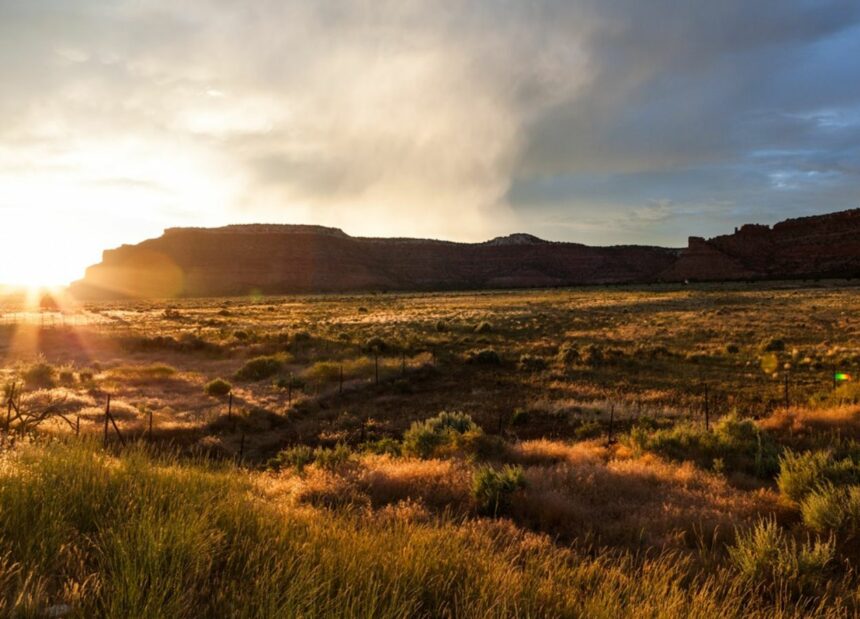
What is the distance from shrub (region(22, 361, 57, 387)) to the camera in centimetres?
2075

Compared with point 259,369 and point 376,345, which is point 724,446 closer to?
point 259,369

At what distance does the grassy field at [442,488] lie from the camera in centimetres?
346

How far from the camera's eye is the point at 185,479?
530 centimetres

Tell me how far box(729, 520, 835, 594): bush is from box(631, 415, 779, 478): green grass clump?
437 centimetres

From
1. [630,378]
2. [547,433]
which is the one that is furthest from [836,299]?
[547,433]

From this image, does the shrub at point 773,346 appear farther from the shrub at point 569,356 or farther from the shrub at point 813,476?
the shrub at point 813,476

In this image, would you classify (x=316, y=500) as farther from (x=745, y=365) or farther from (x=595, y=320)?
(x=595, y=320)

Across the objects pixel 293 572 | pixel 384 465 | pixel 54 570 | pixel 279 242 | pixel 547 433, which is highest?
pixel 279 242

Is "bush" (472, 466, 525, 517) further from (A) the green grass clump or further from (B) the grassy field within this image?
(A) the green grass clump

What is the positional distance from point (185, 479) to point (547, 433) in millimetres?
10928

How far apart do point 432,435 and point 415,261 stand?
540ft

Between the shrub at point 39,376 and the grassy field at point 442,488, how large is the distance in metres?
0.09

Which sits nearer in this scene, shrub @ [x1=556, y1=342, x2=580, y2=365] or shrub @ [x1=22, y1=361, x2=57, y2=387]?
shrub @ [x1=22, y1=361, x2=57, y2=387]

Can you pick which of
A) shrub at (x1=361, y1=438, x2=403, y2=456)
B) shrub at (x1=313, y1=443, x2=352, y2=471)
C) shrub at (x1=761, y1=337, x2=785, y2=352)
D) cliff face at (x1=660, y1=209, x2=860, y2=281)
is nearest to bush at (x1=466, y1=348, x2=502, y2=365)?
shrub at (x1=361, y1=438, x2=403, y2=456)
